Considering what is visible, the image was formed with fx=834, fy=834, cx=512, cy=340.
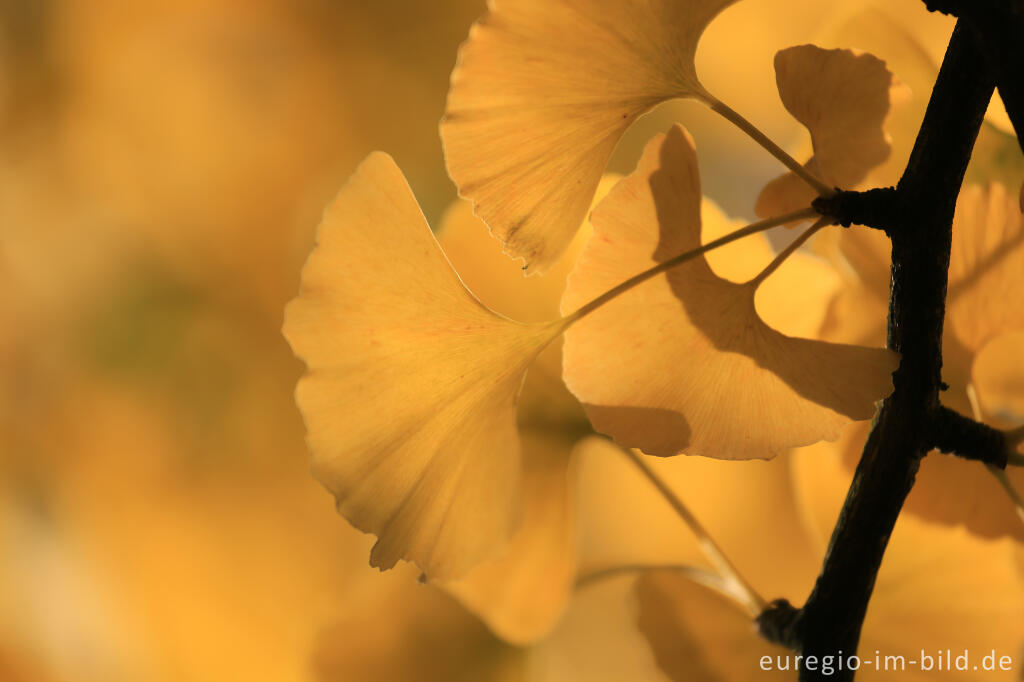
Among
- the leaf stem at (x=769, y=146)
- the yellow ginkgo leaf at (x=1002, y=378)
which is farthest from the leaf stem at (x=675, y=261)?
the yellow ginkgo leaf at (x=1002, y=378)

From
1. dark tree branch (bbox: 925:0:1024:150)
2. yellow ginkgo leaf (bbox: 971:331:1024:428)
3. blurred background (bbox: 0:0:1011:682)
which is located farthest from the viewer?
blurred background (bbox: 0:0:1011:682)

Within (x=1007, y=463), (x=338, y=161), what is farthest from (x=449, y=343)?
(x=338, y=161)

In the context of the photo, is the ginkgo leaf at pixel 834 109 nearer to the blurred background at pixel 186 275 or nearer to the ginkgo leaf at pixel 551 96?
the ginkgo leaf at pixel 551 96

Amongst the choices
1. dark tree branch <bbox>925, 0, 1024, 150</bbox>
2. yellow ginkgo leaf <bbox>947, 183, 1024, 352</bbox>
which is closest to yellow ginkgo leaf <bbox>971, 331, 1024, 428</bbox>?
yellow ginkgo leaf <bbox>947, 183, 1024, 352</bbox>

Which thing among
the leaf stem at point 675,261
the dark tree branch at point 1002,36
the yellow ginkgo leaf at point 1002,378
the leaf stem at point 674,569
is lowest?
the leaf stem at point 674,569

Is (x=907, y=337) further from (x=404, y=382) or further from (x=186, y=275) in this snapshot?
(x=186, y=275)

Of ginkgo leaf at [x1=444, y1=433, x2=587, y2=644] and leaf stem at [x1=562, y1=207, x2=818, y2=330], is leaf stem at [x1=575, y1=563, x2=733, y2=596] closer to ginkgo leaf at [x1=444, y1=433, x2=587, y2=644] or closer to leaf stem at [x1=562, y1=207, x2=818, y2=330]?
ginkgo leaf at [x1=444, y1=433, x2=587, y2=644]

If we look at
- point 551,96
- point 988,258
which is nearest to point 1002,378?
point 988,258
